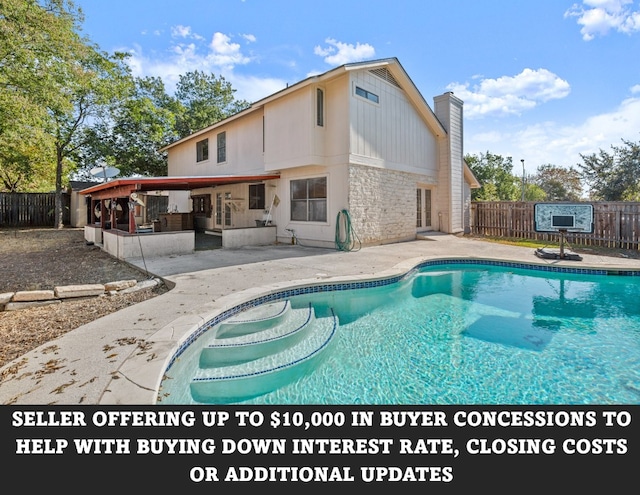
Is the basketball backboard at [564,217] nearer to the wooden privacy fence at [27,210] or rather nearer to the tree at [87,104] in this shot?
the tree at [87,104]

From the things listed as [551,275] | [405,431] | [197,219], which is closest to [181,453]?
[405,431]

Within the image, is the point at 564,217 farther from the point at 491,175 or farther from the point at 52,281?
the point at 491,175

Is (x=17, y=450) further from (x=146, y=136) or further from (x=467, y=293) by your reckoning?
(x=146, y=136)

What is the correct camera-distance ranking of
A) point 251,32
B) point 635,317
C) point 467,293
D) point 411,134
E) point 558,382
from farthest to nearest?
point 251,32, point 411,134, point 467,293, point 635,317, point 558,382

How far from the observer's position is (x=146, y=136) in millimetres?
22719

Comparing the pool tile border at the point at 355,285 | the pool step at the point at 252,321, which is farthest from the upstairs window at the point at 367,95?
the pool step at the point at 252,321

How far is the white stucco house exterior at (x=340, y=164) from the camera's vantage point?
1076cm

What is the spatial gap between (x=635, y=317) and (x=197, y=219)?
1779 cm

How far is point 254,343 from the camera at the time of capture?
4035 millimetres

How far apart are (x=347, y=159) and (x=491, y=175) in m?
22.9

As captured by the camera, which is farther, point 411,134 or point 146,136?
A: point 146,136

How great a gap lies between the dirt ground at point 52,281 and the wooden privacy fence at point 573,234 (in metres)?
12.0

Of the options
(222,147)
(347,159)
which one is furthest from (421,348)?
(222,147)

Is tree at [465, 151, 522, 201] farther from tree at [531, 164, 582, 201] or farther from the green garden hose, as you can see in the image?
the green garden hose
